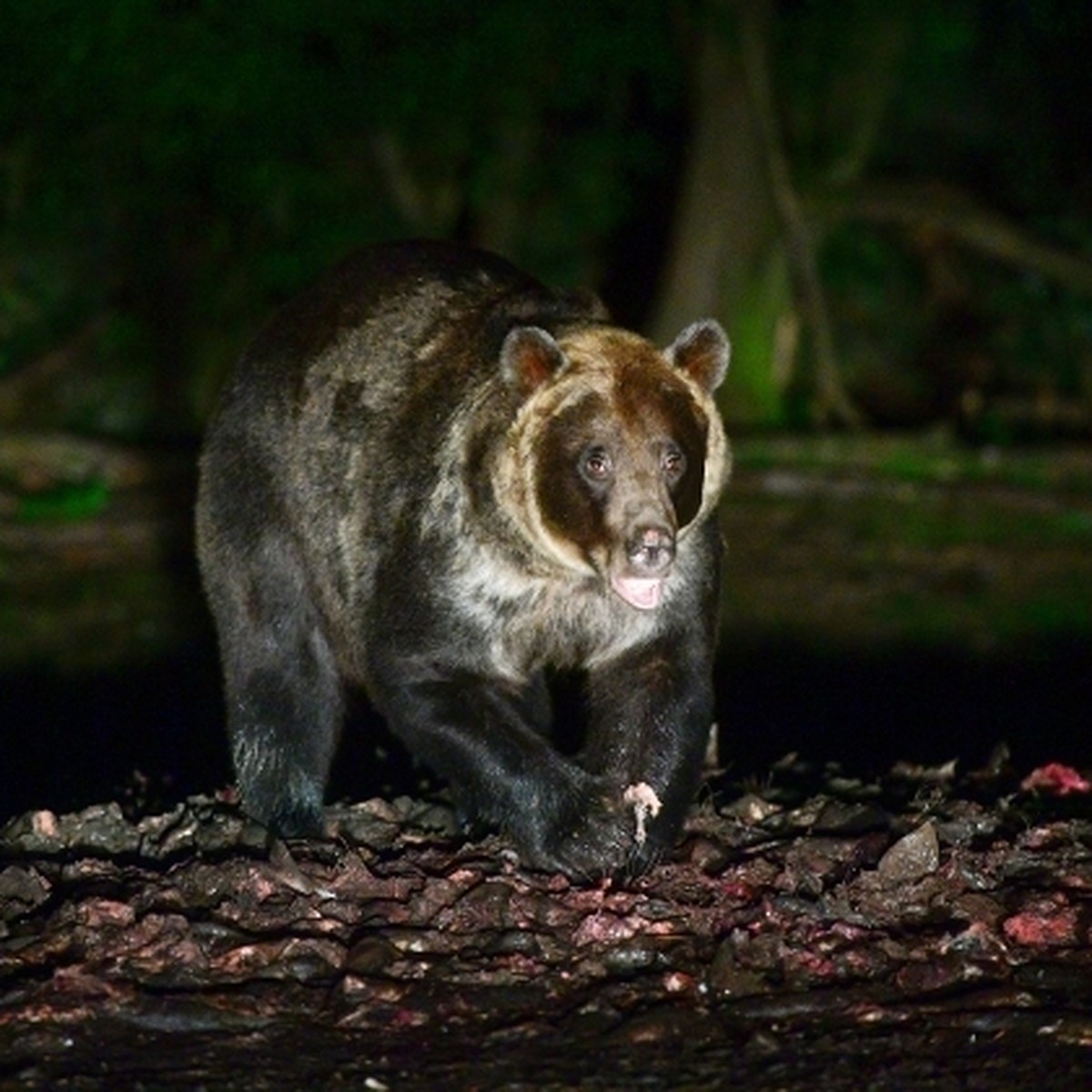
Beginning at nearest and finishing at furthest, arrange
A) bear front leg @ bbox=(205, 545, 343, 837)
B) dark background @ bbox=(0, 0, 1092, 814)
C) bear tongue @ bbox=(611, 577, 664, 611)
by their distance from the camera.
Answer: bear tongue @ bbox=(611, 577, 664, 611) < bear front leg @ bbox=(205, 545, 343, 837) < dark background @ bbox=(0, 0, 1092, 814)

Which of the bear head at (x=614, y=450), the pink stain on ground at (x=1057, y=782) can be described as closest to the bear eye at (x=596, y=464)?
the bear head at (x=614, y=450)

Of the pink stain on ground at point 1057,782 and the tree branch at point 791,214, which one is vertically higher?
the tree branch at point 791,214

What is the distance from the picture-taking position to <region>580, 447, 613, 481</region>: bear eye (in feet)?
22.6

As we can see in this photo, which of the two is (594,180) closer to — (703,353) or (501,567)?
(703,353)

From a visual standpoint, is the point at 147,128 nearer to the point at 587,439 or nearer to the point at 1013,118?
the point at 1013,118

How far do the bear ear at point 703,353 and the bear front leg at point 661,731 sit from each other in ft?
2.72

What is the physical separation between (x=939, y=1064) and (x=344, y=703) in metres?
3.17

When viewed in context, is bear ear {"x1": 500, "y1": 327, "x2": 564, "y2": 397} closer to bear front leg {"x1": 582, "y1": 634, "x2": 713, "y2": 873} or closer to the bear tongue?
Answer: the bear tongue

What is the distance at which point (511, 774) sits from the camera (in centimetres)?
705

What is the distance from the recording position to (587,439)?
696 cm

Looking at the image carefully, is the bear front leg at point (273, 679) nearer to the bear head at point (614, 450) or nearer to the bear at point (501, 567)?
the bear at point (501, 567)

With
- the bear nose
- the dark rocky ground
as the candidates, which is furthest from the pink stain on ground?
the bear nose

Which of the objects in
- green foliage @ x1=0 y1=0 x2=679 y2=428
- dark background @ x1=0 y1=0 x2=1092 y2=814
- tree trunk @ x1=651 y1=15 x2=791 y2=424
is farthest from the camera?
tree trunk @ x1=651 y1=15 x2=791 y2=424

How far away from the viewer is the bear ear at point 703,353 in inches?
283
